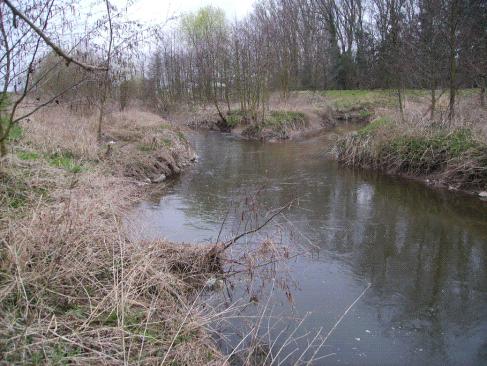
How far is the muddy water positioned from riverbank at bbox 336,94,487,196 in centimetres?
61

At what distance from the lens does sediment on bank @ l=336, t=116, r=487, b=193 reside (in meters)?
10.2

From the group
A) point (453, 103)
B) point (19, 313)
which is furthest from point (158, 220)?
point (453, 103)

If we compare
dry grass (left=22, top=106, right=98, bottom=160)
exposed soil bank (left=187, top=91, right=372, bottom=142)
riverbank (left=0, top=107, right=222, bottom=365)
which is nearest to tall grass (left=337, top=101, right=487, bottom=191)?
exposed soil bank (left=187, top=91, right=372, bottom=142)

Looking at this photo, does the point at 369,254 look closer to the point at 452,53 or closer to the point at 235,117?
the point at 452,53

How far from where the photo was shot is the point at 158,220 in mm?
8117

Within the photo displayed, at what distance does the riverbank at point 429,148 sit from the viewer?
10203 mm

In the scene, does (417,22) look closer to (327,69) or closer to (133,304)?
(133,304)

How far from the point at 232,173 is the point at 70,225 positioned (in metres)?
8.61

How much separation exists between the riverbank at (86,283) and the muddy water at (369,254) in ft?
2.91

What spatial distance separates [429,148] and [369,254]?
5.68m

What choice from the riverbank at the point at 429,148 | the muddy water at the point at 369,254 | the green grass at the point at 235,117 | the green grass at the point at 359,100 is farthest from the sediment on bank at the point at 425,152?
the green grass at the point at 359,100

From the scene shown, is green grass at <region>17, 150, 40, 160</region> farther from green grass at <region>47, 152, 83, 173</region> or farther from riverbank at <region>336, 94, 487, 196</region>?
riverbank at <region>336, 94, 487, 196</region>

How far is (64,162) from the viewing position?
825cm

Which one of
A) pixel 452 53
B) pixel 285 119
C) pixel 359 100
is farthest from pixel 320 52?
pixel 452 53
